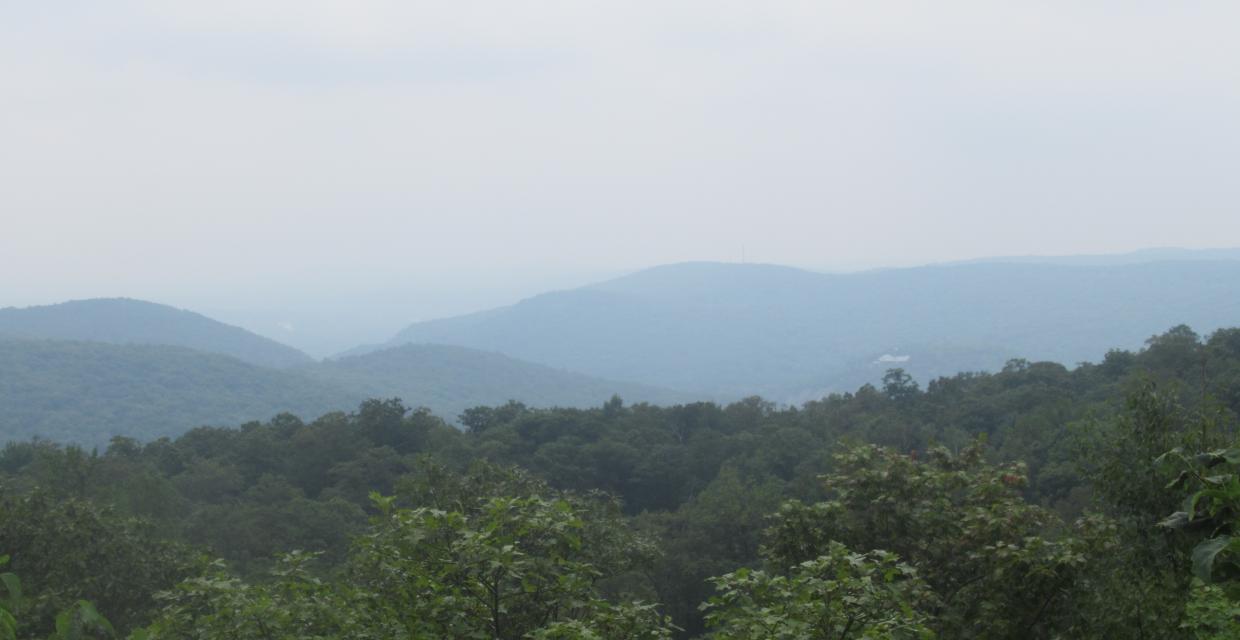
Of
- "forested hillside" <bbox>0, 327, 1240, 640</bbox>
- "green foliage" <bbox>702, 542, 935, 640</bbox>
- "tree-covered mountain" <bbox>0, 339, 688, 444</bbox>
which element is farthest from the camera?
"tree-covered mountain" <bbox>0, 339, 688, 444</bbox>

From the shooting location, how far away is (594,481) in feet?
144

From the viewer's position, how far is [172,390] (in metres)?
129

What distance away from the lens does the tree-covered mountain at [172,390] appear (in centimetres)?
11244

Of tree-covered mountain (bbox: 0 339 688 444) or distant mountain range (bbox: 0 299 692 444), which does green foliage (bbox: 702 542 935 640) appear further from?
tree-covered mountain (bbox: 0 339 688 444)

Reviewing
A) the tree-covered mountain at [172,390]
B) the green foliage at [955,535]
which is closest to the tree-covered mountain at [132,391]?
the tree-covered mountain at [172,390]

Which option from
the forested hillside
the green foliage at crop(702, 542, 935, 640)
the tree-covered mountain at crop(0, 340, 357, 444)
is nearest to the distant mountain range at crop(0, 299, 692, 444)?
the tree-covered mountain at crop(0, 340, 357, 444)

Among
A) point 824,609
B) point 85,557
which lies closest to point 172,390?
point 85,557

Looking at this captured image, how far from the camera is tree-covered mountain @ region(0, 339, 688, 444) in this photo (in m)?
112

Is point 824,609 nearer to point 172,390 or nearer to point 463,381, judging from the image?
point 172,390

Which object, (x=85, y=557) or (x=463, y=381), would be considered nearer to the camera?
(x=85, y=557)

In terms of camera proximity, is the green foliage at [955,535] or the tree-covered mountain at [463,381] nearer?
the green foliage at [955,535]

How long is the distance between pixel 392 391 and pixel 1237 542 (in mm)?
163803

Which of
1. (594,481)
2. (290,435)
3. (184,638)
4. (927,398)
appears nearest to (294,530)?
(594,481)

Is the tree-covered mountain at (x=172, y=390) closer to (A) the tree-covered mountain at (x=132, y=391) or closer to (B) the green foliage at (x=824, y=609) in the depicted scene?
(A) the tree-covered mountain at (x=132, y=391)
